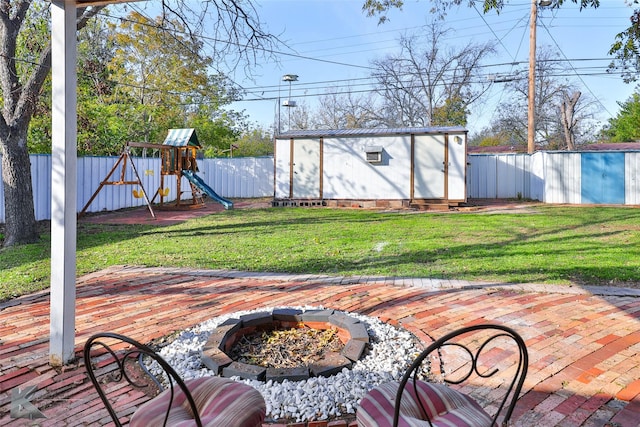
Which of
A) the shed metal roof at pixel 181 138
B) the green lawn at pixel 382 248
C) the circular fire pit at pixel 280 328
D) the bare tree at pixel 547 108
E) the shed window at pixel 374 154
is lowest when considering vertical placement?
the circular fire pit at pixel 280 328

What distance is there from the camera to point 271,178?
18.7 metres

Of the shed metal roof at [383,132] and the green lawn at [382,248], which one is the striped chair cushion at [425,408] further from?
the shed metal roof at [383,132]

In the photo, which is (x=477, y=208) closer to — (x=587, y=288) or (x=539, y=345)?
(x=587, y=288)

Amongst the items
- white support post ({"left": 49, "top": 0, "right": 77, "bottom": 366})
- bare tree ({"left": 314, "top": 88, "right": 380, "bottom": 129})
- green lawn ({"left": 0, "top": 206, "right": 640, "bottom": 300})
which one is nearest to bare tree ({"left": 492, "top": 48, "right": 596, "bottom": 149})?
bare tree ({"left": 314, "top": 88, "right": 380, "bottom": 129})

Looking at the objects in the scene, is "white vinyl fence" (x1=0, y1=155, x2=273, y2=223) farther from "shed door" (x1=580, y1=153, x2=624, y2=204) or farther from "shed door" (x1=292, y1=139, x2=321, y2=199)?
"shed door" (x1=580, y1=153, x2=624, y2=204)

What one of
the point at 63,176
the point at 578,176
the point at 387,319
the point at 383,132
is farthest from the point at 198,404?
the point at 578,176

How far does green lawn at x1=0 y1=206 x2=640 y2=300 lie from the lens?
4.86 meters

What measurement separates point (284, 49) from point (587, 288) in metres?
3.70

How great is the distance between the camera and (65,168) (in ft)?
7.77

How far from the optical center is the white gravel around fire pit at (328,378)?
202 centimetres

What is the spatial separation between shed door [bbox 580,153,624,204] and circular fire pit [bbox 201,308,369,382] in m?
12.8

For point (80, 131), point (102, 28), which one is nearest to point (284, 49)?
point (80, 131)

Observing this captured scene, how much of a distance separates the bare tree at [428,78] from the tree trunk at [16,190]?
18757mm

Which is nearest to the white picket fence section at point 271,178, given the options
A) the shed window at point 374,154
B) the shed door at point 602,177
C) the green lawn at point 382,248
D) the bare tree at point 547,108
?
the shed door at point 602,177
